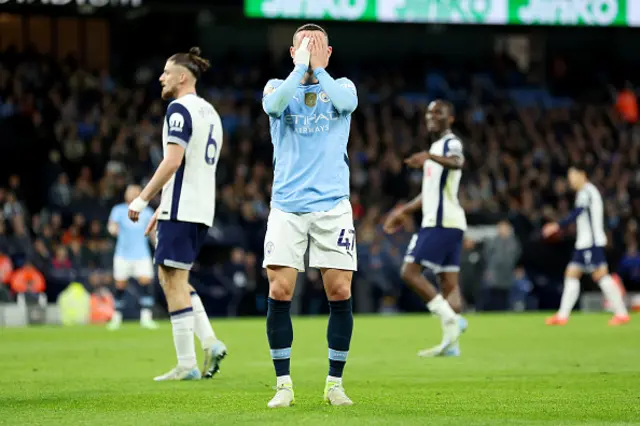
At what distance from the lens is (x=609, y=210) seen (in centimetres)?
2803

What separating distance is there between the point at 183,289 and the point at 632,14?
19.1 meters

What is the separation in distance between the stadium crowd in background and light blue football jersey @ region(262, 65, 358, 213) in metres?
15.5

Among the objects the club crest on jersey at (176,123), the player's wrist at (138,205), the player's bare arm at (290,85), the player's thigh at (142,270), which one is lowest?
the player's thigh at (142,270)

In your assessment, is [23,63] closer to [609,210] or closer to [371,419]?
[609,210]

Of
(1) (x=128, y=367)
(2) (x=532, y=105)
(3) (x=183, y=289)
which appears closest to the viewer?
(3) (x=183, y=289)

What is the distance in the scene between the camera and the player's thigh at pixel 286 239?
295 inches

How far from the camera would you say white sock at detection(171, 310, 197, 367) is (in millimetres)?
9633

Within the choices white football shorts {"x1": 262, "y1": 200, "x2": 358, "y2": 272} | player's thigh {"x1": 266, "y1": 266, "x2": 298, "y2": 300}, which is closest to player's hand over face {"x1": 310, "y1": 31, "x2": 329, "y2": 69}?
white football shorts {"x1": 262, "y1": 200, "x2": 358, "y2": 272}

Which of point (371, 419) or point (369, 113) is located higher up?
point (369, 113)

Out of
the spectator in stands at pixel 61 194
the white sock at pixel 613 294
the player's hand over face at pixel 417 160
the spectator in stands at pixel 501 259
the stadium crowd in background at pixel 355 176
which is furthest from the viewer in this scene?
the spectator in stands at pixel 501 259

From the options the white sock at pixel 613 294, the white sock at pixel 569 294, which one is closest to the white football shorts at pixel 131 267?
the white sock at pixel 569 294

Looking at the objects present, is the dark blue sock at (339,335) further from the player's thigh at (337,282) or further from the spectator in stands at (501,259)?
the spectator in stands at (501,259)

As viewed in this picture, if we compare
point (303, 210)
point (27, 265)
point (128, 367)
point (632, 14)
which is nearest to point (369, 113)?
point (632, 14)

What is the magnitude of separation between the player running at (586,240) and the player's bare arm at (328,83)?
A: 11000 millimetres
